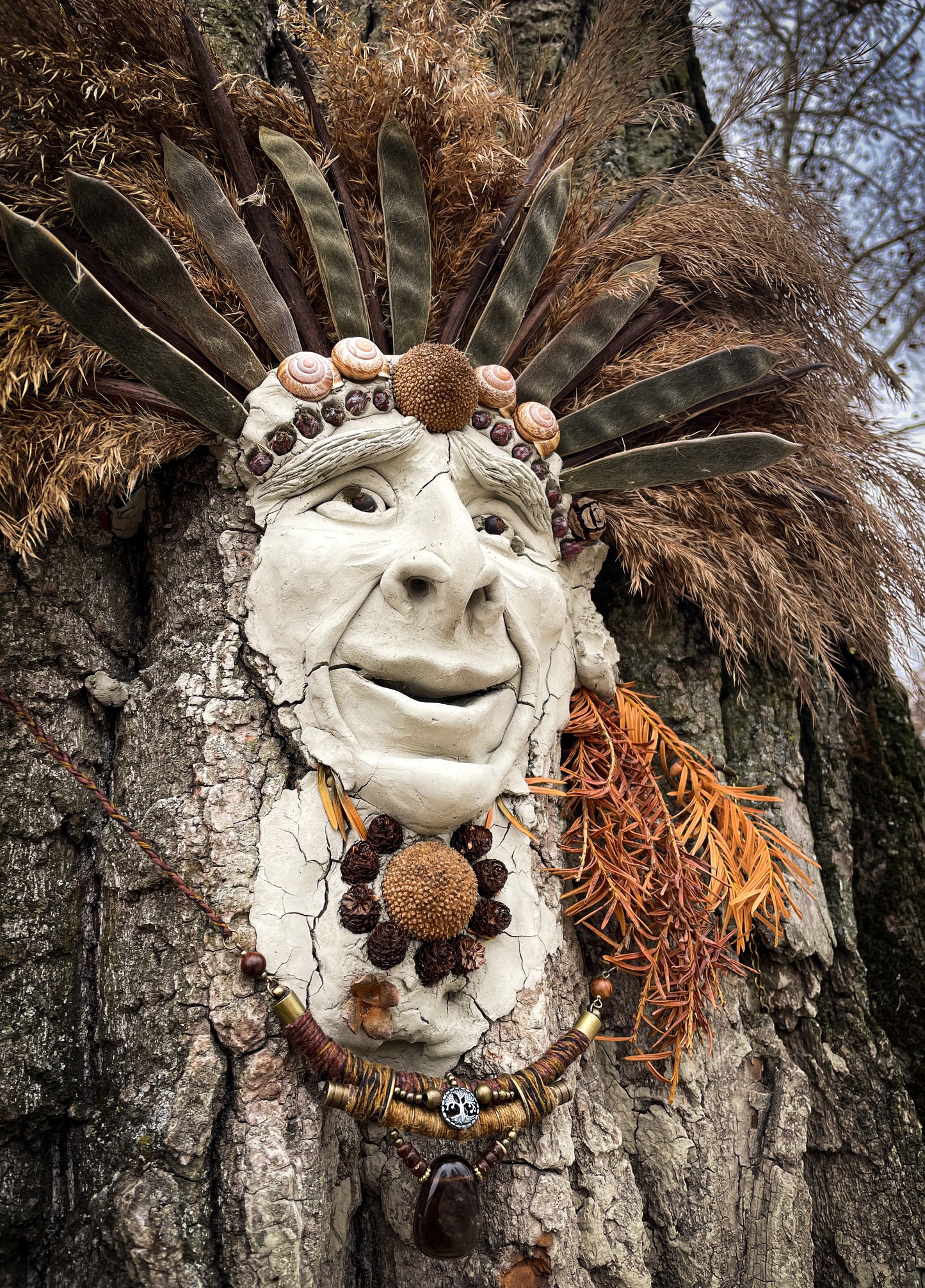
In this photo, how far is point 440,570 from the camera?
1518 millimetres

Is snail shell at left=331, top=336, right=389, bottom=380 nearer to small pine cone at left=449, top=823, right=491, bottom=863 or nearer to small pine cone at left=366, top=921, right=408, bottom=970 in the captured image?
small pine cone at left=449, top=823, right=491, bottom=863

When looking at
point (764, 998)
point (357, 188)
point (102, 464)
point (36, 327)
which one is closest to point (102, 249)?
point (36, 327)

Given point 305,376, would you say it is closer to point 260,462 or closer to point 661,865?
point 260,462

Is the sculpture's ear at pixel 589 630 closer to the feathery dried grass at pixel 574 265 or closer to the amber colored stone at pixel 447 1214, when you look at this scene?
the feathery dried grass at pixel 574 265

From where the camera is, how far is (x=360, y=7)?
103 inches

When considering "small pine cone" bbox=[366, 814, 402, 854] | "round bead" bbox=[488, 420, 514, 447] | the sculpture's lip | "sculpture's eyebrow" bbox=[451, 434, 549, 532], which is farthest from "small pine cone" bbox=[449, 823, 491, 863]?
"round bead" bbox=[488, 420, 514, 447]

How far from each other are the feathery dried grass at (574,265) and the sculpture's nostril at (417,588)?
51cm

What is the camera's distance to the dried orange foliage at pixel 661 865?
1.83m

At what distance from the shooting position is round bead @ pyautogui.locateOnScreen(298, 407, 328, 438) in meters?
1.62

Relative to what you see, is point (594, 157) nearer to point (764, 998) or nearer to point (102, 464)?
point (102, 464)

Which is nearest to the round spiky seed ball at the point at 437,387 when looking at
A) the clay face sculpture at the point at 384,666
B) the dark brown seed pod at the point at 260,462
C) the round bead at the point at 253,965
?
the clay face sculpture at the point at 384,666

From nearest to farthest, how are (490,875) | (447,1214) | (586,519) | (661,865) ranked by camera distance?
(447,1214), (490,875), (661,865), (586,519)

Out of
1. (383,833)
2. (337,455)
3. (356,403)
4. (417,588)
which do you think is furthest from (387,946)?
(356,403)

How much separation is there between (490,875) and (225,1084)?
56 centimetres
